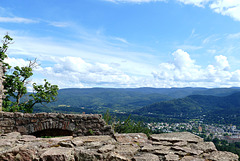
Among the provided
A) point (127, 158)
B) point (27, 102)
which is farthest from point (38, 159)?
point (27, 102)

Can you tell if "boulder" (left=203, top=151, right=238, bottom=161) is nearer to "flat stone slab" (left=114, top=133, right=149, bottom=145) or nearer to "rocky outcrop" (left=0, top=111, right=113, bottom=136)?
"flat stone slab" (left=114, top=133, right=149, bottom=145)

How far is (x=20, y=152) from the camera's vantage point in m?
3.18

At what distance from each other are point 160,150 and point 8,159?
2889mm

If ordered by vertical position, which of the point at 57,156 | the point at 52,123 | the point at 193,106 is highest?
the point at 57,156

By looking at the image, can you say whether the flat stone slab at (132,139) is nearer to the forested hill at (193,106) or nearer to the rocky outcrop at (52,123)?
the rocky outcrop at (52,123)

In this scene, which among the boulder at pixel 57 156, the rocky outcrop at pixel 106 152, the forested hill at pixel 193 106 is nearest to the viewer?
the boulder at pixel 57 156

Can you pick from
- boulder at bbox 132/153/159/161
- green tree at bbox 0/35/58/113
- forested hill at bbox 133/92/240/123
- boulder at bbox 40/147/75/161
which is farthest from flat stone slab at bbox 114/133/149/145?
forested hill at bbox 133/92/240/123

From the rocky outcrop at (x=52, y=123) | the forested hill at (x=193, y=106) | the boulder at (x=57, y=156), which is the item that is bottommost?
the forested hill at (x=193, y=106)

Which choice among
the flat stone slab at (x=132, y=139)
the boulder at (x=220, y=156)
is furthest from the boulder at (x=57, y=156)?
the boulder at (x=220, y=156)

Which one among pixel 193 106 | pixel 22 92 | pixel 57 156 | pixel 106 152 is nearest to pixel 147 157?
pixel 106 152

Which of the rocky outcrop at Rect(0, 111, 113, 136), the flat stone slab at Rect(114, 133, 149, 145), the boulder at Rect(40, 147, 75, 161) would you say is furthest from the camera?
the rocky outcrop at Rect(0, 111, 113, 136)

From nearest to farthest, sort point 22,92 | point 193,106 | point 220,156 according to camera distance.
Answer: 1. point 220,156
2. point 22,92
3. point 193,106

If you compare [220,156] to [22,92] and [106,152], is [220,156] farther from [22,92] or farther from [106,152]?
[22,92]

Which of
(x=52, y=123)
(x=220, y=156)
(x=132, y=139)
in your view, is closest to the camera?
(x=220, y=156)
